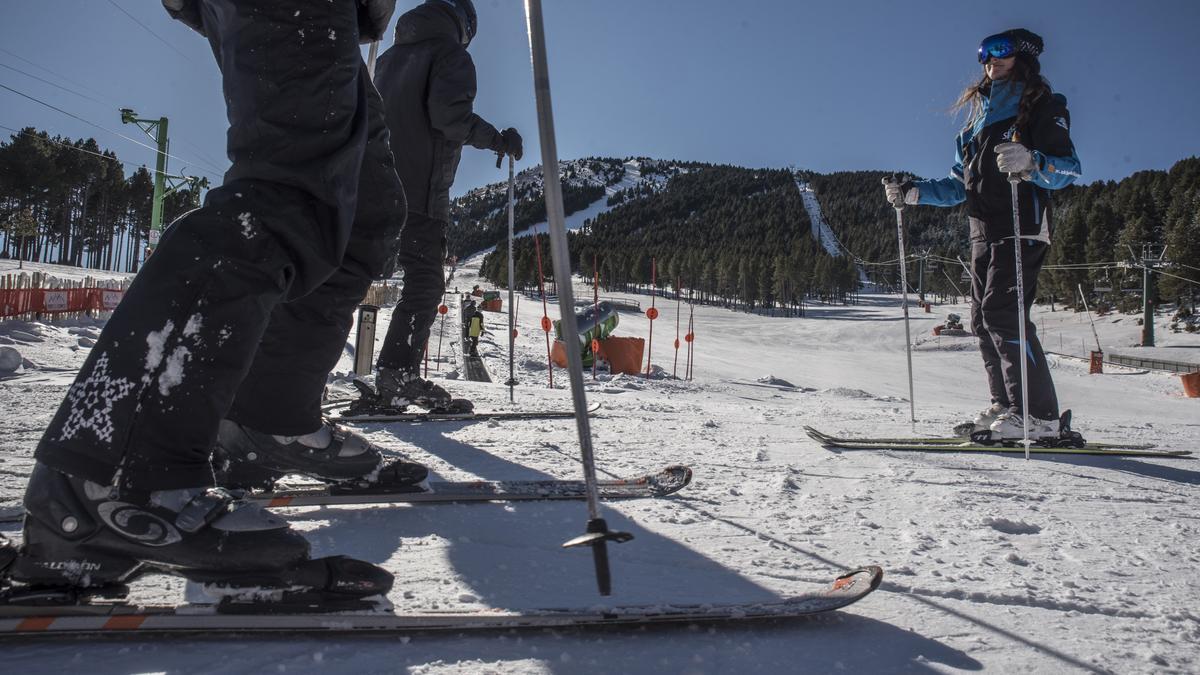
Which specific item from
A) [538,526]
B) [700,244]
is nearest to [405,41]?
[538,526]

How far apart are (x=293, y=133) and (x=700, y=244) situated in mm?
120096

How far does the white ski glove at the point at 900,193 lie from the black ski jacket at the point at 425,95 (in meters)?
2.42

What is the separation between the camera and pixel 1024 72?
9.95 feet

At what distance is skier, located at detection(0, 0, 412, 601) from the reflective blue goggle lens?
3101 millimetres

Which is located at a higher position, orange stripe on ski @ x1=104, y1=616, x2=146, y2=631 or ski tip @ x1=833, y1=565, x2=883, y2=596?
ski tip @ x1=833, y1=565, x2=883, y2=596

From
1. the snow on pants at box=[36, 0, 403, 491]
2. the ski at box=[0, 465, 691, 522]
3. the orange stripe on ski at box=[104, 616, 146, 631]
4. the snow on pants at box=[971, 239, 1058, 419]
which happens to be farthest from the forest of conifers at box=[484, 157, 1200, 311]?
the orange stripe on ski at box=[104, 616, 146, 631]

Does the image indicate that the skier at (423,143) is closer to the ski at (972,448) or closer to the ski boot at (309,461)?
the ski boot at (309,461)

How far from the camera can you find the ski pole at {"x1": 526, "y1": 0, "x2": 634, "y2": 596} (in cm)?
96

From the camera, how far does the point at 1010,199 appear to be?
307 cm

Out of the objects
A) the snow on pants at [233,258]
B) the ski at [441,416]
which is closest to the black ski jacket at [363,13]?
the snow on pants at [233,258]

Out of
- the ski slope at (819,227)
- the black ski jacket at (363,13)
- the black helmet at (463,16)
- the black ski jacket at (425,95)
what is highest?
the ski slope at (819,227)

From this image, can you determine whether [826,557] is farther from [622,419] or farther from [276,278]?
[622,419]

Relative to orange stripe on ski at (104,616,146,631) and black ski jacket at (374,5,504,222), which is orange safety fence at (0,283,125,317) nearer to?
black ski jacket at (374,5,504,222)

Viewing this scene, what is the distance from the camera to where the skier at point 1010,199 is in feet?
9.69
